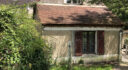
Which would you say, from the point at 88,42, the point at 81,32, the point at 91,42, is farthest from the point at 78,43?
the point at 91,42

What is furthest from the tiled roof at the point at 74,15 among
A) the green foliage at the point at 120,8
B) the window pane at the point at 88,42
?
the green foliage at the point at 120,8

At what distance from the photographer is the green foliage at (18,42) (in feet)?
13.0

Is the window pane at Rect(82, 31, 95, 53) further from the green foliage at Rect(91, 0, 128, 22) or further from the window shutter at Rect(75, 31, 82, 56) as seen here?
the green foliage at Rect(91, 0, 128, 22)

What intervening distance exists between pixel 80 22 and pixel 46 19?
7.34 feet

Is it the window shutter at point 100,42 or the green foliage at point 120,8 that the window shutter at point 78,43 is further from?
the green foliage at point 120,8

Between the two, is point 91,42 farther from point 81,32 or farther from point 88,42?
point 81,32

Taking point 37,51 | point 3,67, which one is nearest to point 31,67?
point 37,51

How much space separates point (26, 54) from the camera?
4.40 metres

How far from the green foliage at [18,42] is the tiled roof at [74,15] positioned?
204 inches

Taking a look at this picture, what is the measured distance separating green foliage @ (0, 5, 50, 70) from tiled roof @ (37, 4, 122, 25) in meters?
5.17

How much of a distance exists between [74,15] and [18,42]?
7828 millimetres

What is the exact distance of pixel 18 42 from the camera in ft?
13.5

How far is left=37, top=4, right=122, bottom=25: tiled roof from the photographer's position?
34.6ft

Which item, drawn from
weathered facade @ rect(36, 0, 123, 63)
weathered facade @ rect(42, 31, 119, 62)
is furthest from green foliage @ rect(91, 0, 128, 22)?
weathered facade @ rect(42, 31, 119, 62)
